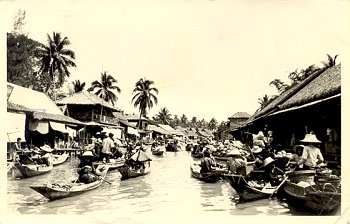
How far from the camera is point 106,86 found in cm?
288

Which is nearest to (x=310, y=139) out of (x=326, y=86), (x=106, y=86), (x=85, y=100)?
(x=326, y=86)

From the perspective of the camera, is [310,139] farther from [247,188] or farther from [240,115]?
[240,115]

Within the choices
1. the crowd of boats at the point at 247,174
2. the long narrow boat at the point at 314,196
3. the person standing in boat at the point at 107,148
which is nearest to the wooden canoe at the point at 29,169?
the crowd of boats at the point at 247,174

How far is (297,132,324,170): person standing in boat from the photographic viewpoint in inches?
102

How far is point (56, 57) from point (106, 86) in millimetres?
424

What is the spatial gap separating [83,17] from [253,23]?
3.41ft

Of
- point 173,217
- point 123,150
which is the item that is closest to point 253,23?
point 173,217

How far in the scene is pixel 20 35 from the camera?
8.59ft

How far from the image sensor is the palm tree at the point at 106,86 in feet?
9.10

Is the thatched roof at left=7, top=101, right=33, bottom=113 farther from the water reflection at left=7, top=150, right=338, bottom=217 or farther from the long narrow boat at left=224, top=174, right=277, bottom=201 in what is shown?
A: the long narrow boat at left=224, top=174, right=277, bottom=201

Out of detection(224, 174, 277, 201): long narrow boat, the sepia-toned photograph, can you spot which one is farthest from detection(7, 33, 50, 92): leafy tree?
detection(224, 174, 277, 201): long narrow boat

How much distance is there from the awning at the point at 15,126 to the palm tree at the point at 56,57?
11.0 inches

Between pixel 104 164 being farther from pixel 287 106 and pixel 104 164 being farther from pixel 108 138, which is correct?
pixel 287 106

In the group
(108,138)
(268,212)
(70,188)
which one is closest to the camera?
(268,212)
